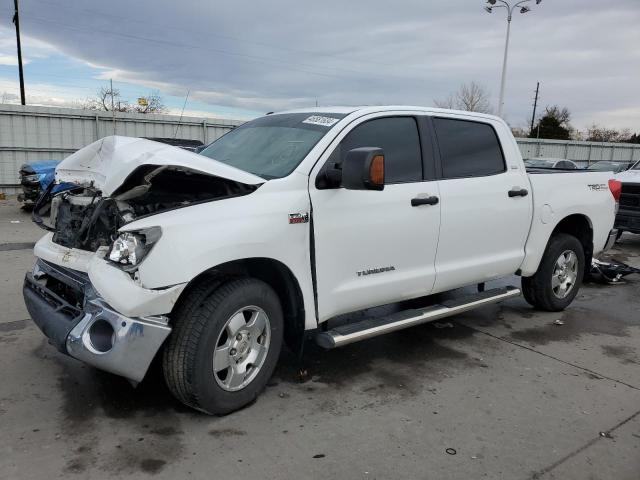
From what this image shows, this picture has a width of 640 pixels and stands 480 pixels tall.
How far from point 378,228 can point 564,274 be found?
9.86 feet

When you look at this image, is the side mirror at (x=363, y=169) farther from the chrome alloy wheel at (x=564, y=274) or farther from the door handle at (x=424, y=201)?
the chrome alloy wheel at (x=564, y=274)

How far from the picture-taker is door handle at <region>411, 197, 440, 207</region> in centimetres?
414

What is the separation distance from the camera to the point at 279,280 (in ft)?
12.1

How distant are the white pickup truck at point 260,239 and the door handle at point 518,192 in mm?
23

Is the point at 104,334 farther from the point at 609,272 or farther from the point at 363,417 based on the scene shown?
the point at 609,272

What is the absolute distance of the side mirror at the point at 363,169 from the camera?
344cm

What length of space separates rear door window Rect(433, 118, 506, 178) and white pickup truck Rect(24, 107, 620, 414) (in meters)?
0.02

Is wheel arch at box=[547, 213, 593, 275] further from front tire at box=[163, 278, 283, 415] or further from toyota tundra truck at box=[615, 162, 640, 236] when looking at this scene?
toyota tundra truck at box=[615, 162, 640, 236]

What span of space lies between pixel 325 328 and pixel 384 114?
1.68 metres

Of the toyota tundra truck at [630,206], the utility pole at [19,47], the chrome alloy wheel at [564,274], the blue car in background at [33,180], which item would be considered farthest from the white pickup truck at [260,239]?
the utility pole at [19,47]

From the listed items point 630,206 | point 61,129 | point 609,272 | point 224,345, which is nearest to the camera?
point 224,345

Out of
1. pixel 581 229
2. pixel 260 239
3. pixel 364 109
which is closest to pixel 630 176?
pixel 581 229


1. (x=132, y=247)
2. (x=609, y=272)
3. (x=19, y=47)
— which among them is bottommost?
(x=609, y=272)

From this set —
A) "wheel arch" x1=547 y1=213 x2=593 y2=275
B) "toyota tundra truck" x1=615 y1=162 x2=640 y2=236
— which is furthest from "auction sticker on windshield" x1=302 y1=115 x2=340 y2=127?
"toyota tundra truck" x1=615 y1=162 x2=640 y2=236
